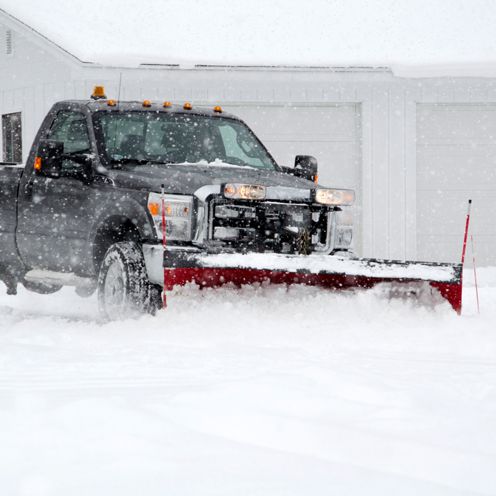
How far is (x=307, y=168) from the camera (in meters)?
9.28

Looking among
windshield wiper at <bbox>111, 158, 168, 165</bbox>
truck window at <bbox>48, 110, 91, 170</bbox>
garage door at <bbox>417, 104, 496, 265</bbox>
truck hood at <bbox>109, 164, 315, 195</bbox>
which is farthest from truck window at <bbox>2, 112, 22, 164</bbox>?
truck hood at <bbox>109, 164, 315, 195</bbox>

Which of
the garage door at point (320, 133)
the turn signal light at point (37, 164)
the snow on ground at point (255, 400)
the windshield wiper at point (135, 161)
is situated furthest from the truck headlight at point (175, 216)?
the garage door at point (320, 133)

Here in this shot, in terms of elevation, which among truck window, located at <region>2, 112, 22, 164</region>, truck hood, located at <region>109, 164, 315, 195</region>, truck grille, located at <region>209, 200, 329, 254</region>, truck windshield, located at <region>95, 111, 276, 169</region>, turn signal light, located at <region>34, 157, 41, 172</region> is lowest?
truck grille, located at <region>209, 200, 329, 254</region>

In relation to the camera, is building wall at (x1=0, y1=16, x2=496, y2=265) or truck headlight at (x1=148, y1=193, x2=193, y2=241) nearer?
truck headlight at (x1=148, y1=193, x2=193, y2=241)

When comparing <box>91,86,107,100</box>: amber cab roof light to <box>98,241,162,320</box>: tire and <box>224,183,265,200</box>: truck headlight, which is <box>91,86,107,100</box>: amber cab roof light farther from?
<box>224,183,265,200</box>: truck headlight

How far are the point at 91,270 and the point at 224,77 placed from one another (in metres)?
7.34

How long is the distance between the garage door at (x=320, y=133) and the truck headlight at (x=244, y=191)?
7957 millimetres

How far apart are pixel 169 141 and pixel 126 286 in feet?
5.27


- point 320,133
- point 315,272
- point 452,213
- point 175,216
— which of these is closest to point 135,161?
point 175,216

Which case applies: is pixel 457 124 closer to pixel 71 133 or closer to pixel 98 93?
pixel 98 93

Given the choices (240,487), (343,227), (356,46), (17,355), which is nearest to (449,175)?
(356,46)

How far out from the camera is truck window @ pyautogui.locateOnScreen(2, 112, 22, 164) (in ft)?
54.5

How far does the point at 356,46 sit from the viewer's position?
1540cm

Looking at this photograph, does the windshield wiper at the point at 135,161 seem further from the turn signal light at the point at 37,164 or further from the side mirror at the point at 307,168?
the side mirror at the point at 307,168
